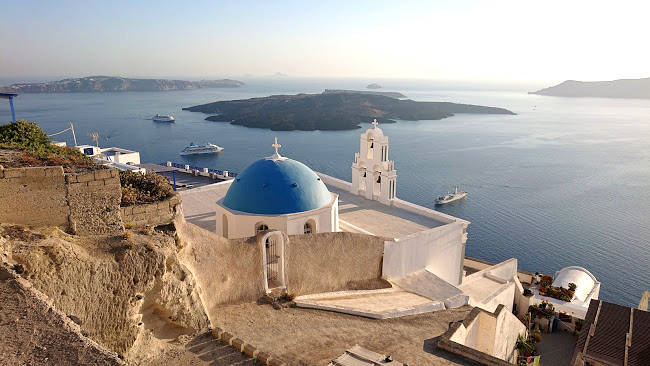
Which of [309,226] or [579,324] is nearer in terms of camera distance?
[309,226]

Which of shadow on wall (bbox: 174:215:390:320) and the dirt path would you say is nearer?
the dirt path

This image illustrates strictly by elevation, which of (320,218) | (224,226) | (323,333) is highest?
(320,218)

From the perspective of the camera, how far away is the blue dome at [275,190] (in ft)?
43.3

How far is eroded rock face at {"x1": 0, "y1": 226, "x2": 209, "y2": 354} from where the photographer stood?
6.18 metres

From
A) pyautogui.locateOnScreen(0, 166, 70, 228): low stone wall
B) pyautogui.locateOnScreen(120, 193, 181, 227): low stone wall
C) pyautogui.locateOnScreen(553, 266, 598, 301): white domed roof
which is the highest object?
pyautogui.locateOnScreen(0, 166, 70, 228): low stone wall

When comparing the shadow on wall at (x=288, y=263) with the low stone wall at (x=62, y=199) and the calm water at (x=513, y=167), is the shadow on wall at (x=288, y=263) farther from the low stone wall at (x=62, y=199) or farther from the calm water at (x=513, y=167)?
the calm water at (x=513, y=167)

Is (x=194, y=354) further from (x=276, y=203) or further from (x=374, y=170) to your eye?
(x=374, y=170)

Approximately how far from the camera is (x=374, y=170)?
1823cm

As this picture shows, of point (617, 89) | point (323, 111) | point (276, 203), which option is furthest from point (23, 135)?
point (617, 89)

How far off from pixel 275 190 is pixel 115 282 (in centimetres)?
677

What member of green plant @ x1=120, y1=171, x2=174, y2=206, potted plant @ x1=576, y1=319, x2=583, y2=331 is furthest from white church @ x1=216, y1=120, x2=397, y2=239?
potted plant @ x1=576, y1=319, x2=583, y2=331

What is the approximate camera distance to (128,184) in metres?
10.2

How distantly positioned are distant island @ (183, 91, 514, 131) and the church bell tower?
198 ft

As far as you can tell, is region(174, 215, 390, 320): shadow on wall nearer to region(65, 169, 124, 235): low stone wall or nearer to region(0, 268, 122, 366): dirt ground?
region(65, 169, 124, 235): low stone wall
